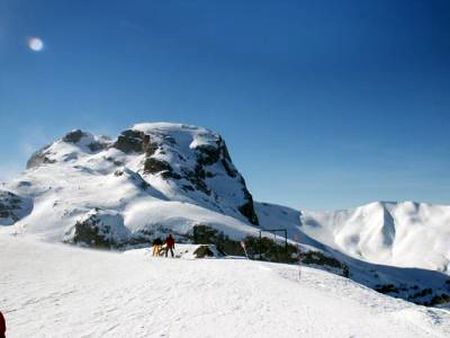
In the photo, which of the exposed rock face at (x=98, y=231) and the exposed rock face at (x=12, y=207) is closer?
the exposed rock face at (x=98, y=231)

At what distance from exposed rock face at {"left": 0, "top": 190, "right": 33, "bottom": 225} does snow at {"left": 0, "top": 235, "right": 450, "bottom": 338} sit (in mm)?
108153

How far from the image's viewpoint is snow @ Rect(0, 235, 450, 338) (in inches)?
554

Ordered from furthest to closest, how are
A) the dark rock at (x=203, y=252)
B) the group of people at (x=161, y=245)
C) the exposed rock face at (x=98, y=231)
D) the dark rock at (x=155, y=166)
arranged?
1. the dark rock at (x=155, y=166)
2. the exposed rock face at (x=98, y=231)
3. the dark rock at (x=203, y=252)
4. the group of people at (x=161, y=245)

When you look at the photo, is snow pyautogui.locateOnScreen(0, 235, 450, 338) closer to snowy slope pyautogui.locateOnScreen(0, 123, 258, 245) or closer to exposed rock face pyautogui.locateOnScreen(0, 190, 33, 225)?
snowy slope pyautogui.locateOnScreen(0, 123, 258, 245)

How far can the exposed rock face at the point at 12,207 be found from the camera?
12581cm

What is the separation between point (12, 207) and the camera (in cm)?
13175

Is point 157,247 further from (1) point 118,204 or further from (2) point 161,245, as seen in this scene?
(1) point 118,204

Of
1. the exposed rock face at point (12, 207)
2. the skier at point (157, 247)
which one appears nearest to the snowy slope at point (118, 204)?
the exposed rock face at point (12, 207)

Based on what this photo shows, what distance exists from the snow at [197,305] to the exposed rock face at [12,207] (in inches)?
4258

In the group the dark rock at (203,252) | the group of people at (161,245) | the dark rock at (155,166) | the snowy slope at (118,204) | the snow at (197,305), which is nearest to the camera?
the snow at (197,305)

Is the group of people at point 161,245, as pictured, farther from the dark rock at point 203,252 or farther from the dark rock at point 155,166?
the dark rock at point 155,166

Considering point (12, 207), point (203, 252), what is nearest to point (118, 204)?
point (12, 207)

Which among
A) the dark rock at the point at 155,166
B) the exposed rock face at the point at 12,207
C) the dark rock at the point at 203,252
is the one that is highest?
the dark rock at the point at 155,166

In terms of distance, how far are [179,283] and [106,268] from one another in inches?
295
